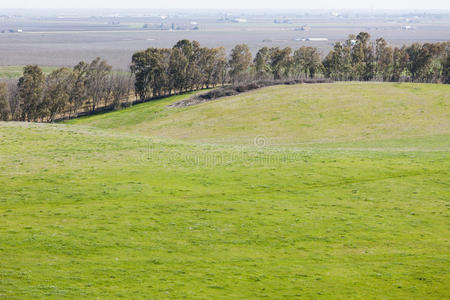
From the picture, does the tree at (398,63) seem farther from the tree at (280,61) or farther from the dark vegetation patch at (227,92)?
the dark vegetation patch at (227,92)

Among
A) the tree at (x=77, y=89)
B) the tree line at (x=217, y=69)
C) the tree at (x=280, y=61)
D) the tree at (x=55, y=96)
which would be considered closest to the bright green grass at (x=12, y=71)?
the tree line at (x=217, y=69)

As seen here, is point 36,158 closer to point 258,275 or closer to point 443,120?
point 258,275

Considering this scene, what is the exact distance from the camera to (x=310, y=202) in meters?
32.0

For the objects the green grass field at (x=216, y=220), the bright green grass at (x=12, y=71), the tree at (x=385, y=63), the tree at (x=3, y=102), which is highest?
the tree at (x=385, y=63)

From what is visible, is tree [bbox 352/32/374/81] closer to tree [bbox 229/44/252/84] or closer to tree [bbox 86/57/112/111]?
tree [bbox 229/44/252/84]

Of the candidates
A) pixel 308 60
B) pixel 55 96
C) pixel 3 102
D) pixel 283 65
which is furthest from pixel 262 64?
pixel 3 102

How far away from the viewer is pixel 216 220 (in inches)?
1128

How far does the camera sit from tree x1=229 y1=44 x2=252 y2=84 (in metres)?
131

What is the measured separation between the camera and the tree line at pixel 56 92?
292 ft

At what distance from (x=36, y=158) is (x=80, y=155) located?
378 cm

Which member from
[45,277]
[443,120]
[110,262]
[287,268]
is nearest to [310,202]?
[287,268]

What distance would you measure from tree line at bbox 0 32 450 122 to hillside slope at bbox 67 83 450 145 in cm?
1552

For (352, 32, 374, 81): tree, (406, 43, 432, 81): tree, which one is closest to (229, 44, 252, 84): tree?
(352, 32, 374, 81): tree

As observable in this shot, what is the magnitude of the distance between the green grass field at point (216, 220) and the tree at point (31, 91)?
3737 centimetres
